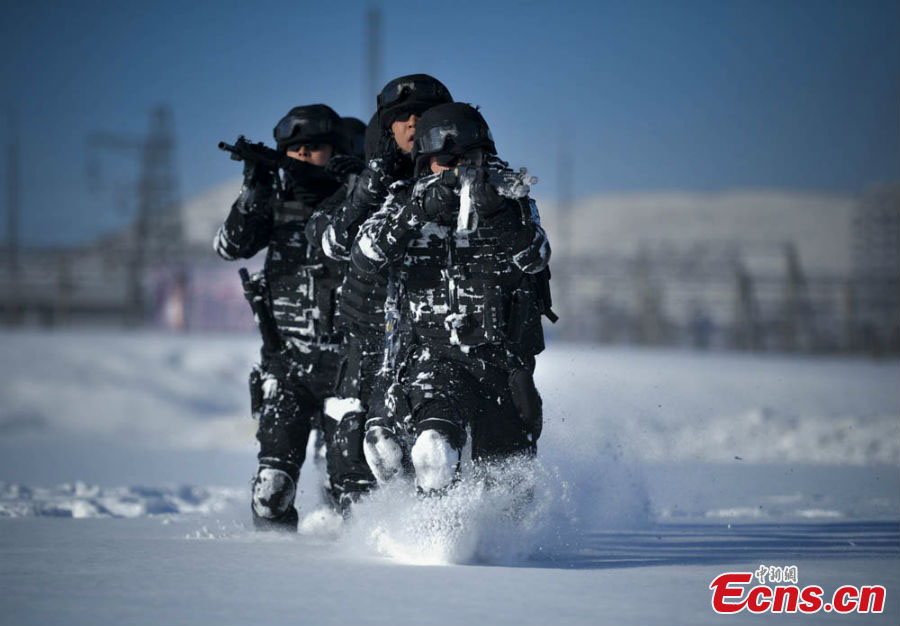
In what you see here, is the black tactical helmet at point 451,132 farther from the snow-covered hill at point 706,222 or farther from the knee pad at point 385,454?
the snow-covered hill at point 706,222

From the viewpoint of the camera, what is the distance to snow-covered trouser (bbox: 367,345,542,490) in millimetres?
4727

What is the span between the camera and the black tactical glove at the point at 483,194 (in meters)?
4.49

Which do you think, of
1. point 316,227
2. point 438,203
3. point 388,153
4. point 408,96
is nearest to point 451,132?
point 438,203

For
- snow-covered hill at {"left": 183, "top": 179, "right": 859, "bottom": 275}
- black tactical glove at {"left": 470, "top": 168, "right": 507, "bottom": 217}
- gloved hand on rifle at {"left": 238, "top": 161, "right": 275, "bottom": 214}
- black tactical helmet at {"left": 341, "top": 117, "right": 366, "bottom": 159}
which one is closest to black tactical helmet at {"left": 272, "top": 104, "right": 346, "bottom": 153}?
black tactical helmet at {"left": 341, "top": 117, "right": 366, "bottom": 159}

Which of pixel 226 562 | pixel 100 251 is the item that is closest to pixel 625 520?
pixel 226 562

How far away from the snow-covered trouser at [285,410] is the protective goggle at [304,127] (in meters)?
1.15

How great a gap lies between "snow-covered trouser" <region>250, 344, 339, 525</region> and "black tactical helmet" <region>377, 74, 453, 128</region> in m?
1.29

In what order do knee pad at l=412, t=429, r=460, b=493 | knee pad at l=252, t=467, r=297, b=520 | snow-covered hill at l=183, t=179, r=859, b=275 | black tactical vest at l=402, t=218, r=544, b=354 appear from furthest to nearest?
1. snow-covered hill at l=183, t=179, r=859, b=275
2. knee pad at l=252, t=467, r=297, b=520
3. black tactical vest at l=402, t=218, r=544, b=354
4. knee pad at l=412, t=429, r=460, b=493

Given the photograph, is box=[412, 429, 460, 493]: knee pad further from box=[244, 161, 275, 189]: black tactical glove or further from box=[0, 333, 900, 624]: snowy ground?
box=[244, 161, 275, 189]: black tactical glove

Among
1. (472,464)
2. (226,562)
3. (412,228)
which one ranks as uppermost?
(412,228)

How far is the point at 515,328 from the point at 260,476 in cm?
164

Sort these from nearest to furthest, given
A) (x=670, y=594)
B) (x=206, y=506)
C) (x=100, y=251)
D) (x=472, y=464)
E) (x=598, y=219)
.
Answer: (x=670, y=594) → (x=472, y=464) → (x=206, y=506) → (x=100, y=251) → (x=598, y=219)

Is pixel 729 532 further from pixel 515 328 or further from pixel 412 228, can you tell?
pixel 412 228

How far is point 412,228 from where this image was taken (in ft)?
15.7
